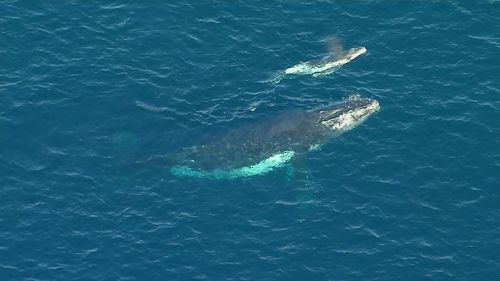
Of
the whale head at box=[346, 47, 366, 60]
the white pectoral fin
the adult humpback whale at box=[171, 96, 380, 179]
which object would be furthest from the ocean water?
the adult humpback whale at box=[171, 96, 380, 179]

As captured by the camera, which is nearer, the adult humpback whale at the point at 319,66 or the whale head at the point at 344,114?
the whale head at the point at 344,114

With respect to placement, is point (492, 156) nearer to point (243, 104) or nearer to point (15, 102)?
point (243, 104)

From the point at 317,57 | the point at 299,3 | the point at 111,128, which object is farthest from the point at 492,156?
the point at 111,128

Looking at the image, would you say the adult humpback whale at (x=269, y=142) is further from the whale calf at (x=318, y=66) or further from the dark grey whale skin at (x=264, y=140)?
the whale calf at (x=318, y=66)

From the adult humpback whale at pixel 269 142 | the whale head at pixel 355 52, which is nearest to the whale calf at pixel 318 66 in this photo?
the whale head at pixel 355 52

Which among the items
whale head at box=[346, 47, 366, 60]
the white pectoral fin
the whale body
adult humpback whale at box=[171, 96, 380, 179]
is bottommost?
the white pectoral fin

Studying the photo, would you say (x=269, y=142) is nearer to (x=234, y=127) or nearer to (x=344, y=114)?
(x=234, y=127)

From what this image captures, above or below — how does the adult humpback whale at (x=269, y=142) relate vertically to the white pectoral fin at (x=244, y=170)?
above

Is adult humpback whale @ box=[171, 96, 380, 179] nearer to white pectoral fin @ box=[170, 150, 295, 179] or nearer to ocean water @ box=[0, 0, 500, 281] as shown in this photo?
white pectoral fin @ box=[170, 150, 295, 179]
